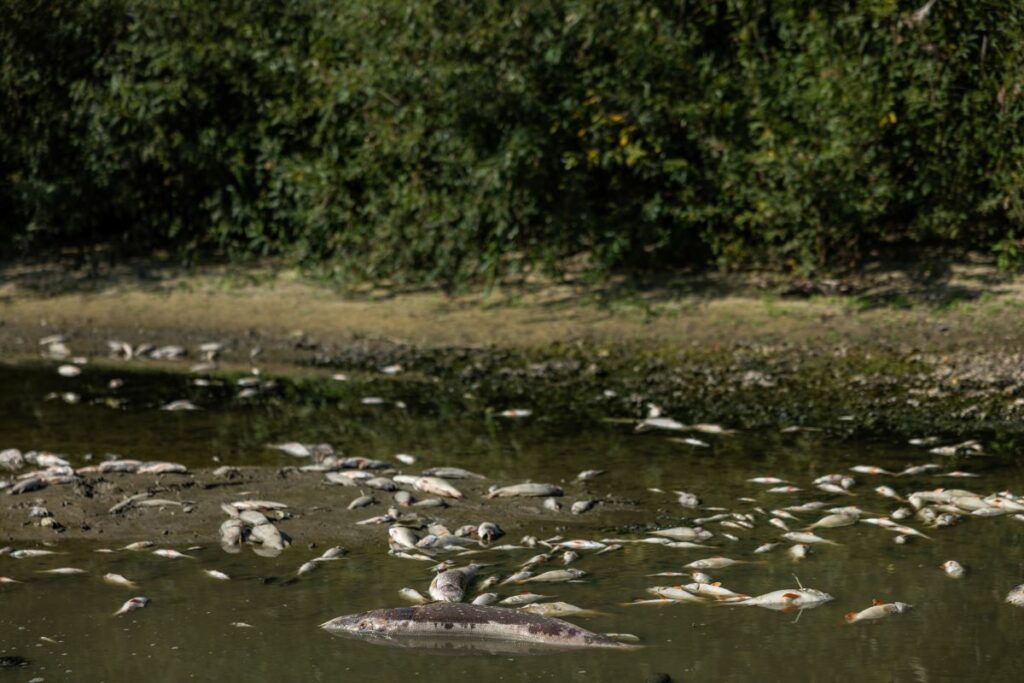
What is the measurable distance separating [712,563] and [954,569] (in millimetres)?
1015

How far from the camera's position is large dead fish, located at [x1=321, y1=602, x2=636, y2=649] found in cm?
542

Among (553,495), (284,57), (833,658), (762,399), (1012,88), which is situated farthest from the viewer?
(284,57)

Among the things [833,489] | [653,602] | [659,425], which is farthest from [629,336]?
[653,602]

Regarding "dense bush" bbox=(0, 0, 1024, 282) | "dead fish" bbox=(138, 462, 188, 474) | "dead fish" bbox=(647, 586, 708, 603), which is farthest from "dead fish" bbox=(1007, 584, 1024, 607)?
"dense bush" bbox=(0, 0, 1024, 282)

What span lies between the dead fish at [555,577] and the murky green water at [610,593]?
0.22 feet

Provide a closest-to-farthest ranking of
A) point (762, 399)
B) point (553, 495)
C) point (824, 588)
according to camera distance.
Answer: point (824, 588) → point (553, 495) → point (762, 399)

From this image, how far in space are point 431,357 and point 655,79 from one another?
10.1ft

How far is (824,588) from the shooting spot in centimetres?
599

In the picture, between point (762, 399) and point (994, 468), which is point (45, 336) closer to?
point (762, 399)

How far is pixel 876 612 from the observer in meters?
5.63

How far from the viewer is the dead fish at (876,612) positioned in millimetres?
5609

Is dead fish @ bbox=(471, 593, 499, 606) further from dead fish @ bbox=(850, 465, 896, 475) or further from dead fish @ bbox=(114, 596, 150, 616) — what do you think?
dead fish @ bbox=(850, 465, 896, 475)

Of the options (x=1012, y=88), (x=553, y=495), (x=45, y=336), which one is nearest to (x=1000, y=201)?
(x=1012, y=88)

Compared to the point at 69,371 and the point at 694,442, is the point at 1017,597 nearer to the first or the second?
the point at 694,442
